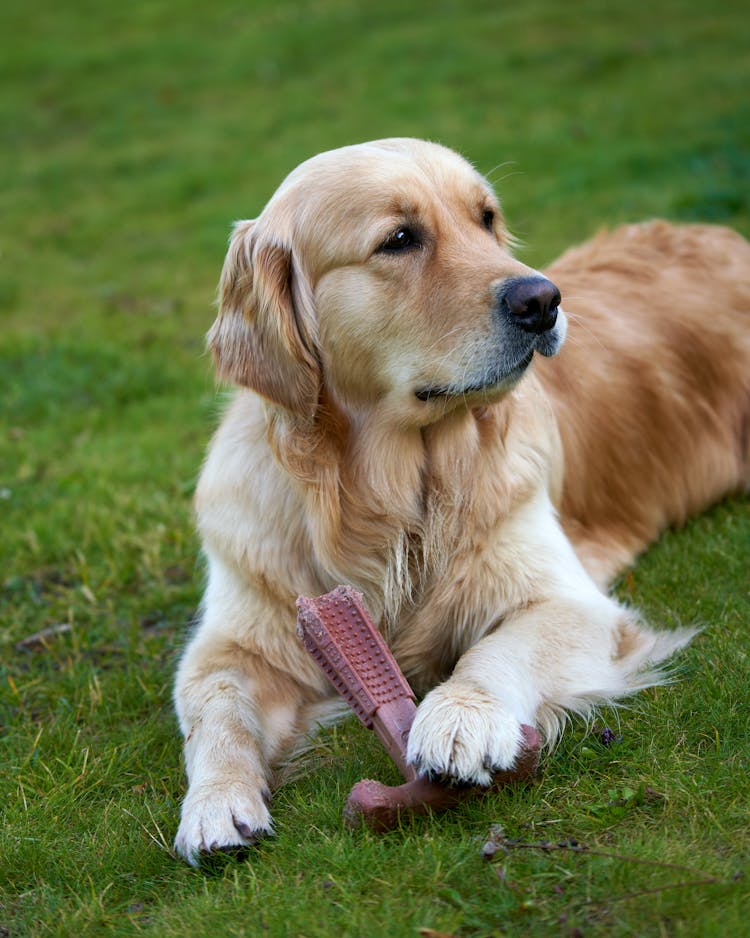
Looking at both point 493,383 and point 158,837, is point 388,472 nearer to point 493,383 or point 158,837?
point 493,383

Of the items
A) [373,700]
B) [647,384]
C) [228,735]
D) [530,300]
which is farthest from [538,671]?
[647,384]

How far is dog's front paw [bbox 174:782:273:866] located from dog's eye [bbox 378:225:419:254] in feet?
4.83

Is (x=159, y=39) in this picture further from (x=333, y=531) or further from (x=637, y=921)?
(x=637, y=921)

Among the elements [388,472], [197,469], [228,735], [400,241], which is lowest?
[197,469]

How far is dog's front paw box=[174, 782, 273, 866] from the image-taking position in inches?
103

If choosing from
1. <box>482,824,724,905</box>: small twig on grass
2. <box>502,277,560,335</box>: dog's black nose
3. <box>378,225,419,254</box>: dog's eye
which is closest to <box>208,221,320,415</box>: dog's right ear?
<box>378,225,419,254</box>: dog's eye

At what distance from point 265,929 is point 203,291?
6.55 metres

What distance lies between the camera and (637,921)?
82.6 inches

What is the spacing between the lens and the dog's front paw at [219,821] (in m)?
2.60

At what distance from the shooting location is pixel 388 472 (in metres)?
3.24

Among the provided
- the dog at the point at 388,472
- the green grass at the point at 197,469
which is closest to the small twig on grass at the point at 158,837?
the green grass at the point at 197,469

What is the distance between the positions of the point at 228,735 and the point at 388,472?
852mm

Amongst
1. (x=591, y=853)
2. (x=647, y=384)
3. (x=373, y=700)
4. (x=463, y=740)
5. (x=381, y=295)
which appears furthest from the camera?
(x=647, y=384)

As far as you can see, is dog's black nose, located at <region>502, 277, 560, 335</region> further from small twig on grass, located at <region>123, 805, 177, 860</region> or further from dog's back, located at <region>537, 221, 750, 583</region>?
small twig on grass, located at <region>123, 805, 177, 860</region>
